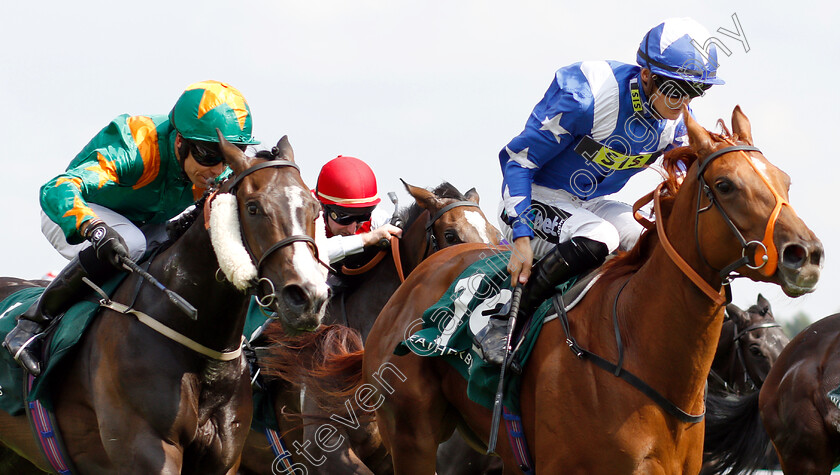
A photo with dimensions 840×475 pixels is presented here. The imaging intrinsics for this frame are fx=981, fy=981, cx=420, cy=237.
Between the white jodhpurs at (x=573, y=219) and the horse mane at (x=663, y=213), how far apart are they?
20cm

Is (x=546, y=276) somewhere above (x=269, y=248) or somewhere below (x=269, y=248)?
below

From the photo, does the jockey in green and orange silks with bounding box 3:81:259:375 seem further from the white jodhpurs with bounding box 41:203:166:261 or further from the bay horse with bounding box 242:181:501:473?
the bay horse with bounding box 242:181:501:473

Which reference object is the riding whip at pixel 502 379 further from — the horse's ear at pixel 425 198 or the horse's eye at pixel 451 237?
the horse's ear at pixel 425 198

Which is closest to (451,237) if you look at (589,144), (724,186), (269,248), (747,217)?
(589,144)

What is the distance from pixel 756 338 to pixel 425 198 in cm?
412

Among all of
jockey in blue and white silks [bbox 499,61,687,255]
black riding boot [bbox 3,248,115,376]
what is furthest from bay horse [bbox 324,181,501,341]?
black riding boot [bbox 3,248,115,376]

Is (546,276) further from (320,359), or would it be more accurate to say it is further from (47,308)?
(47,308)

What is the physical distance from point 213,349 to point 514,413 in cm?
153

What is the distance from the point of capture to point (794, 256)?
3762mm

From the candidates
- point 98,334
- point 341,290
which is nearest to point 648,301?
point 98,334

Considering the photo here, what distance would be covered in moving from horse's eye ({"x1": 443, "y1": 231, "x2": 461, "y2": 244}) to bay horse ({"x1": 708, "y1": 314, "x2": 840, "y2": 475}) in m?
2.44

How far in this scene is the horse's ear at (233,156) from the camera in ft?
15.1

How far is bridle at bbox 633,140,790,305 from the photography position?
380 centimetres

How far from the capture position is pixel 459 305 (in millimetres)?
5379
